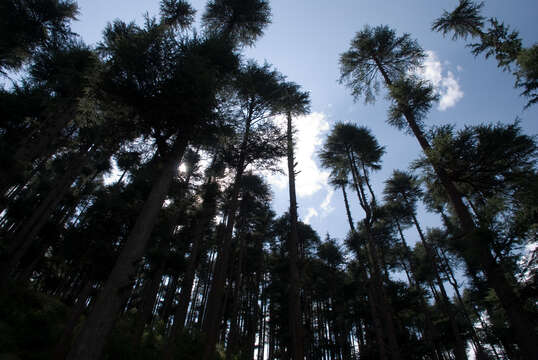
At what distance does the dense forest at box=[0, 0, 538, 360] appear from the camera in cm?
687

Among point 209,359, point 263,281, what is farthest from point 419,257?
point 209,359

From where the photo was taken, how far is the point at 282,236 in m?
22.4

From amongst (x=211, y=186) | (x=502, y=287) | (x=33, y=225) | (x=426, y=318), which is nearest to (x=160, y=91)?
(x=211, y=186)

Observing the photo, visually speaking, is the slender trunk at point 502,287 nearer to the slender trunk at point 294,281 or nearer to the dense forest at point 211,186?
the dense forest at point 211,186

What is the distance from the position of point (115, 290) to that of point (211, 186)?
955cm

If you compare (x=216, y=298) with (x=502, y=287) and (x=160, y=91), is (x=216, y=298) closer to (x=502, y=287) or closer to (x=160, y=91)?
(x=160, y=91)

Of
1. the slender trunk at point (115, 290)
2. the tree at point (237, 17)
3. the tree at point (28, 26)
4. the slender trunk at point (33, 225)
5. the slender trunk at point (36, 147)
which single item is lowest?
the slender trunk at point (115, 290)

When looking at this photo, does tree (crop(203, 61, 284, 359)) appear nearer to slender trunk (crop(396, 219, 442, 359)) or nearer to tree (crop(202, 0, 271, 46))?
tree (crop(202, 0, 271, 46))

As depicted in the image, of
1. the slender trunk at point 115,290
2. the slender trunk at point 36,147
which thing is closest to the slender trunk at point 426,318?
the slender trunk at point 115,290

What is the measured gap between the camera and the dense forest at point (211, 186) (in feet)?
22.5

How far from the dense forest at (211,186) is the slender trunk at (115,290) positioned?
0.03 metres

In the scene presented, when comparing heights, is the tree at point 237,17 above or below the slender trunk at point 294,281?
above

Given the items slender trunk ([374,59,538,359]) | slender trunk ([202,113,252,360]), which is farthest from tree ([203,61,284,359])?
slender trunk ([374,59,538,359])

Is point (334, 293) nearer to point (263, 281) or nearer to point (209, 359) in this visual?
point (263, 281)
